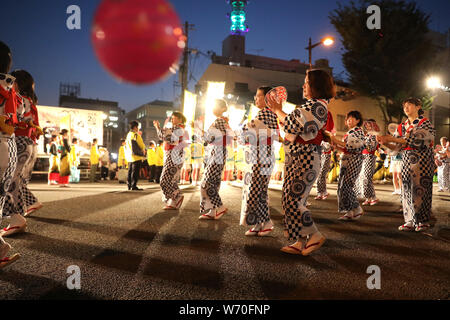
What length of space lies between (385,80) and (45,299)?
22954mm

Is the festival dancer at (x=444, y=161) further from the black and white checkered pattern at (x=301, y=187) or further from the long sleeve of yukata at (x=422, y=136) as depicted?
the black and white checkered pattern at (x=301, y=187)

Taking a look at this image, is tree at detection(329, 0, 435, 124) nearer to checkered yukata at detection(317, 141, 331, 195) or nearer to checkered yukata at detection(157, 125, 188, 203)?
checkered yukata at detection(317, 141, 331, 195)

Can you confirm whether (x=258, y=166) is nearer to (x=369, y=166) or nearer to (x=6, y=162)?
(x=6, y=162)

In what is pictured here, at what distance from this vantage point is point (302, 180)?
9.46ft

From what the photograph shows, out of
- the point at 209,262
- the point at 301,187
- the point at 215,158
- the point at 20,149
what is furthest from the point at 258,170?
the point at 20,149

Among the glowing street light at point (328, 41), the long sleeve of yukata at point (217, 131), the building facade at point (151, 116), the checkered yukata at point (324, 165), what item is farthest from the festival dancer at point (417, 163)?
the building facade at point (151, 116)

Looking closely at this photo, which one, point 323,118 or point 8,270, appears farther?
point 323,118

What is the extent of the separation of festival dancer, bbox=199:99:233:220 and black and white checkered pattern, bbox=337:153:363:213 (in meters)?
2.10

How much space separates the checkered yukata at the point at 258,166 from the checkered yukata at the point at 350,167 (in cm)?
194

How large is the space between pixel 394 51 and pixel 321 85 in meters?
21.0

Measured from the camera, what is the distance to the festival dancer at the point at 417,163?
4.02 metres

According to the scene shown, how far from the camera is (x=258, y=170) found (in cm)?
370
